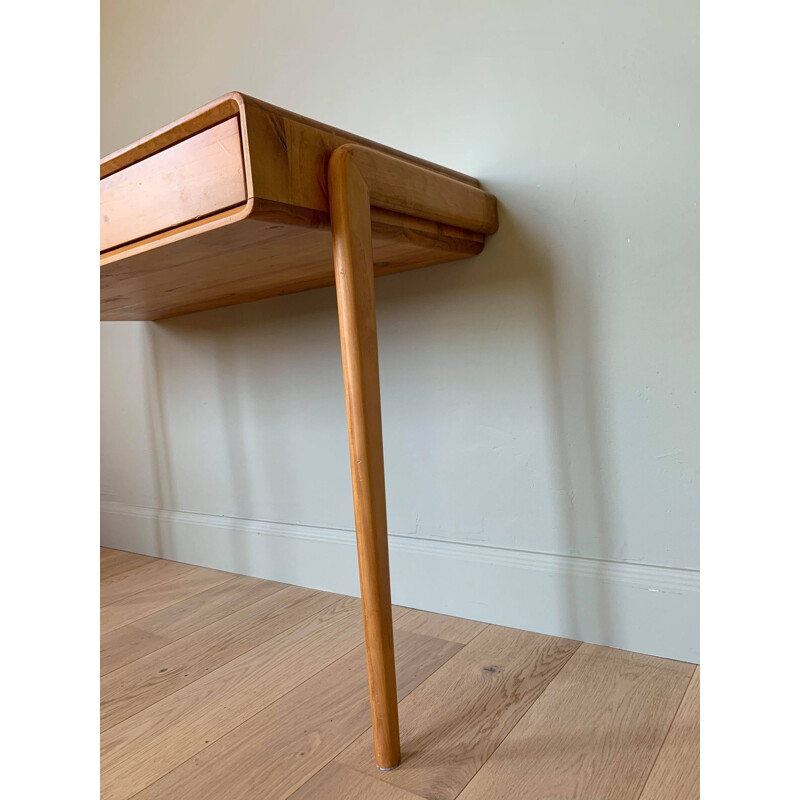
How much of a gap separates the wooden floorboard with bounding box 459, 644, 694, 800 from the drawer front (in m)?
0.61

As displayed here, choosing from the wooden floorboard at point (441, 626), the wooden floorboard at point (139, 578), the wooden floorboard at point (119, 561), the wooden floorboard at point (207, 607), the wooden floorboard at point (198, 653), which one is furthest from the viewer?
the wooden floorboard at point (119, 561)

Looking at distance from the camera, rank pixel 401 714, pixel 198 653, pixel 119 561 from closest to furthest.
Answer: pixel 401 714
pixel 198 653
pixel 119 561

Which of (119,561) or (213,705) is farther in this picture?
(119,561)

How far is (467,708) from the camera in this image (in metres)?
0.74

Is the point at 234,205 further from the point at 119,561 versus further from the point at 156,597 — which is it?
the point at 119,561

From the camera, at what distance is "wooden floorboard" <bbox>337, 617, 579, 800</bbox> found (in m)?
0.63

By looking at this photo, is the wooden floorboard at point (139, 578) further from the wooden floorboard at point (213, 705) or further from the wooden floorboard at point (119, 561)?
the wooden floorboard at point (213, 705)

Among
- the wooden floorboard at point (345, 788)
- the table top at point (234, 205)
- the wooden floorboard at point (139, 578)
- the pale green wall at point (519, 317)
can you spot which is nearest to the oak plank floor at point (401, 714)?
the wooden floorboard at point (345, 788)

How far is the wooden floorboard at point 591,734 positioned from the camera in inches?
23.3

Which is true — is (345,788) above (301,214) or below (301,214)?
below

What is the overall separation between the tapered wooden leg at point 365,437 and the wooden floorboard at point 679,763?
25cm

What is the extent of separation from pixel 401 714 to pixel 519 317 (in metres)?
0.56

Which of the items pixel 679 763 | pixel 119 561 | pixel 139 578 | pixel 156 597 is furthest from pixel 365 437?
pixel 119 561
